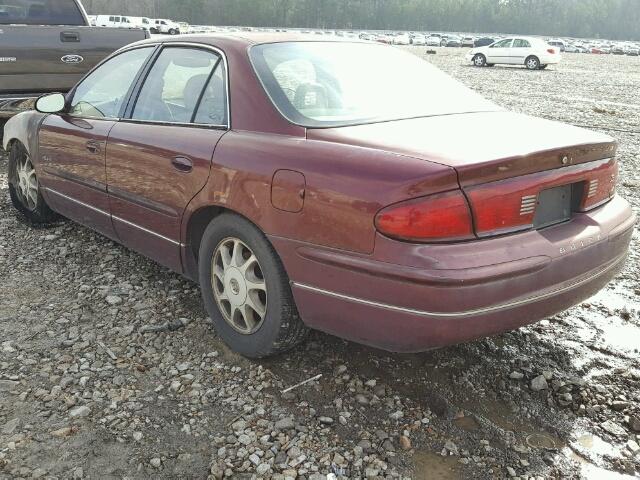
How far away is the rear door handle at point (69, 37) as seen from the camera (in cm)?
722

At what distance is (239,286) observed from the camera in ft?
10.1

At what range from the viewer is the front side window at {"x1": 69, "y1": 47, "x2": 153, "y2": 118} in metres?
3.96

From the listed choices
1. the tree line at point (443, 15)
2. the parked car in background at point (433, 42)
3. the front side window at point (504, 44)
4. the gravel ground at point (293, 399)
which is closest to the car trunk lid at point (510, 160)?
the gravel ground at point (293, 399)

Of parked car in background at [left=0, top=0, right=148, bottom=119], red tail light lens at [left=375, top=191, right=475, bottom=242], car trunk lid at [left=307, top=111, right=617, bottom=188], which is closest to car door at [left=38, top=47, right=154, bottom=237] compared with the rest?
car trunk lid at [left=307, top=111, right=617, bottom=188]

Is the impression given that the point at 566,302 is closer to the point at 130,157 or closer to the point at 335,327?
the point at 335,327

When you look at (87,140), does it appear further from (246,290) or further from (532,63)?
(532,63)

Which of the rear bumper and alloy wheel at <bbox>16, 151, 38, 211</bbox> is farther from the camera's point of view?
alloy wheel at <bbox>16, 151, 38, 211</bbox>

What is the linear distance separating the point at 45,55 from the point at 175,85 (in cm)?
439

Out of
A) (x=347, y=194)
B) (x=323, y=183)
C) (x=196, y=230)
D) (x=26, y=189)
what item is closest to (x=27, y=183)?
(x=26, y=189)

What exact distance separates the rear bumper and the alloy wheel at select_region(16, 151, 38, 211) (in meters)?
3.14

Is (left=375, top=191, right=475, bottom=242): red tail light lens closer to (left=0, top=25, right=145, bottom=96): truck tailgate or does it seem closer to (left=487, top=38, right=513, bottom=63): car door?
(left=0, top=25, right=145, bottom=96): truck tailgate

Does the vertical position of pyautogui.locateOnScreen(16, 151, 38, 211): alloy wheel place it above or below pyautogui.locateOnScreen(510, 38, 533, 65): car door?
above

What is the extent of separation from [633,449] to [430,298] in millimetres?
1050

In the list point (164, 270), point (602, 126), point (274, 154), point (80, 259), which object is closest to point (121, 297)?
point (164, 270)
